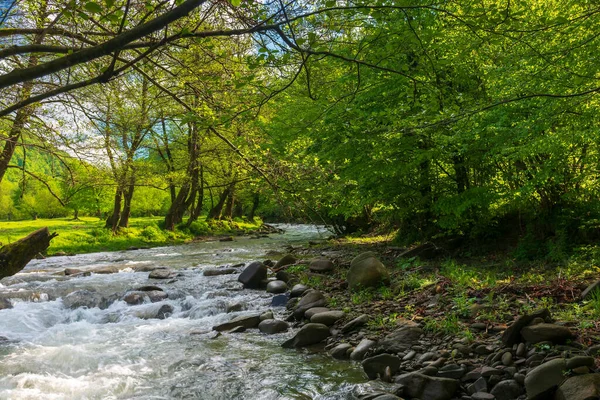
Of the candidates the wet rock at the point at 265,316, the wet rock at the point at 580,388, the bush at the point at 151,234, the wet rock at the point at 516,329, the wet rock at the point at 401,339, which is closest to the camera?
the wet rock at the point at 580,388

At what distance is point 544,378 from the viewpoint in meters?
4.70

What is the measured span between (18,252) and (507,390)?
7677 mm

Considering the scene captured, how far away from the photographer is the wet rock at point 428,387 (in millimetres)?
5105

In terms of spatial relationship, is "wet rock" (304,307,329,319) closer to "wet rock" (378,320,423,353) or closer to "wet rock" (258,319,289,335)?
"wet rock" (258,319,289,335)

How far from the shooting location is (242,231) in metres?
35.4

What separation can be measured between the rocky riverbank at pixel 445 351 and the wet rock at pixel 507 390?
1cm

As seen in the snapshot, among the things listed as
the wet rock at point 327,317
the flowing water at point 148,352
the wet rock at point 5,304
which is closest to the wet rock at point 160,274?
the flowing water at point 148,352

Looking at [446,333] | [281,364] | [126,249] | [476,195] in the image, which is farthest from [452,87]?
[126,249]

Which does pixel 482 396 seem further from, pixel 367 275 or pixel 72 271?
pixel 72 271

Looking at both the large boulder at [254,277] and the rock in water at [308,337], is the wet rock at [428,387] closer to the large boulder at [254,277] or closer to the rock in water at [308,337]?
the rock in water at [308,337]

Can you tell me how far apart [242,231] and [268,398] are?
30.0 m

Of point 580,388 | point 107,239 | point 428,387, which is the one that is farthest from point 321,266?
point 107,239

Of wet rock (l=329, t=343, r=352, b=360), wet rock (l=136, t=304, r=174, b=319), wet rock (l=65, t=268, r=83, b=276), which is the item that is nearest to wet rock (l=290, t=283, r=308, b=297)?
wet rock (l=136, t=304, r=174, b=319)

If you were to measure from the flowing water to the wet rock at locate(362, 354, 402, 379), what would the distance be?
0.54 ft
